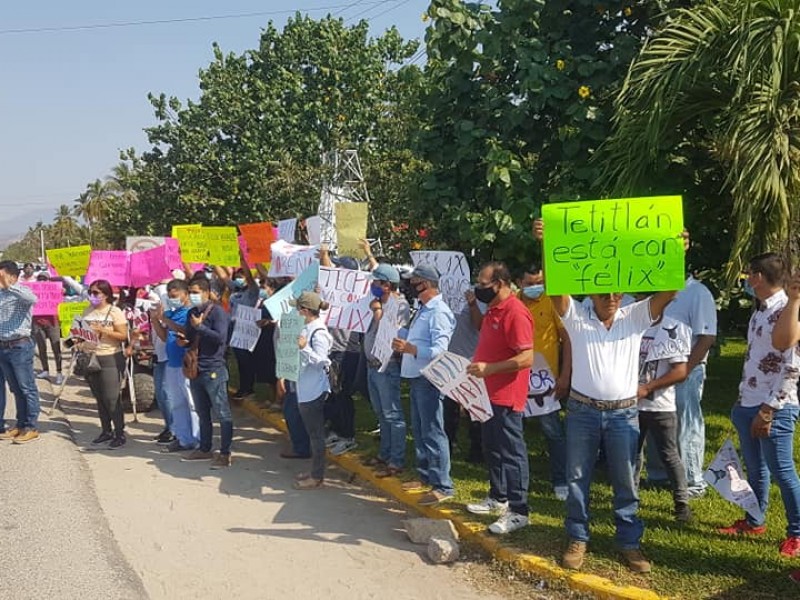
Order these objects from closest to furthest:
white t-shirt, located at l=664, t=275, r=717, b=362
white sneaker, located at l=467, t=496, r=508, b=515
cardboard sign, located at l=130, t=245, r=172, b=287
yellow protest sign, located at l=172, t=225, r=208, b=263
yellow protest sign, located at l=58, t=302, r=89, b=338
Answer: white t-shirt, located at l=664, t=275, r=717, b=362
white sneaker, located at l=467, t=496, r=508, b=515
yellow protest sign, located at l=172, t=225, r=208, b=263
cardboard sign, located at l=130, t=245, r=172, b=287
yellow protest sign, located at l=58, t=302, r=89, b=338

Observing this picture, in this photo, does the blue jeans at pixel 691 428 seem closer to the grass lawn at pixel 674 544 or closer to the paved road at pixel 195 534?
the grass lawn at pixel 674 544

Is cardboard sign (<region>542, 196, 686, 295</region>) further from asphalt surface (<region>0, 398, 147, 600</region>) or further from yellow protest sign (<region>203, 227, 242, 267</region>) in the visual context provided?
yellow protest sign (<region>203, 227, 242, 267</region>)

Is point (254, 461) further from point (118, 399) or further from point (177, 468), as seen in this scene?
point (118, 399)

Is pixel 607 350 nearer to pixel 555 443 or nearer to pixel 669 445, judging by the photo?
pixel 669 445

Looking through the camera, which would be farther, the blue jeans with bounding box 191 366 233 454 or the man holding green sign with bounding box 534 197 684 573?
the blue jeans with bounding box 191 366 233 454

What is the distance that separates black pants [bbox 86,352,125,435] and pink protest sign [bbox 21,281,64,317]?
13.3 feet

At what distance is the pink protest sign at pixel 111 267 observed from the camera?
10203 millimetres

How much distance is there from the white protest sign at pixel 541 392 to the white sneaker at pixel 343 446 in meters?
2.40

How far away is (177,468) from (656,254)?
17.2 feet

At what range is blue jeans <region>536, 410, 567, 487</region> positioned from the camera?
6.09m

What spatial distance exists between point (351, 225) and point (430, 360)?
7.24 ft

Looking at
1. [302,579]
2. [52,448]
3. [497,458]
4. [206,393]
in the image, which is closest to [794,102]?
[497,458]

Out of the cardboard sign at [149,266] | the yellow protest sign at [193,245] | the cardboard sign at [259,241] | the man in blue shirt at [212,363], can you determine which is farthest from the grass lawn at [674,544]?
the cardboard sign at [149,266]

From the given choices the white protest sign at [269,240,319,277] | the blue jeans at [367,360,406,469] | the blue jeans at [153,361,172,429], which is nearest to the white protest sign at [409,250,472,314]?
the blue jeans at [367,360,406,469]
